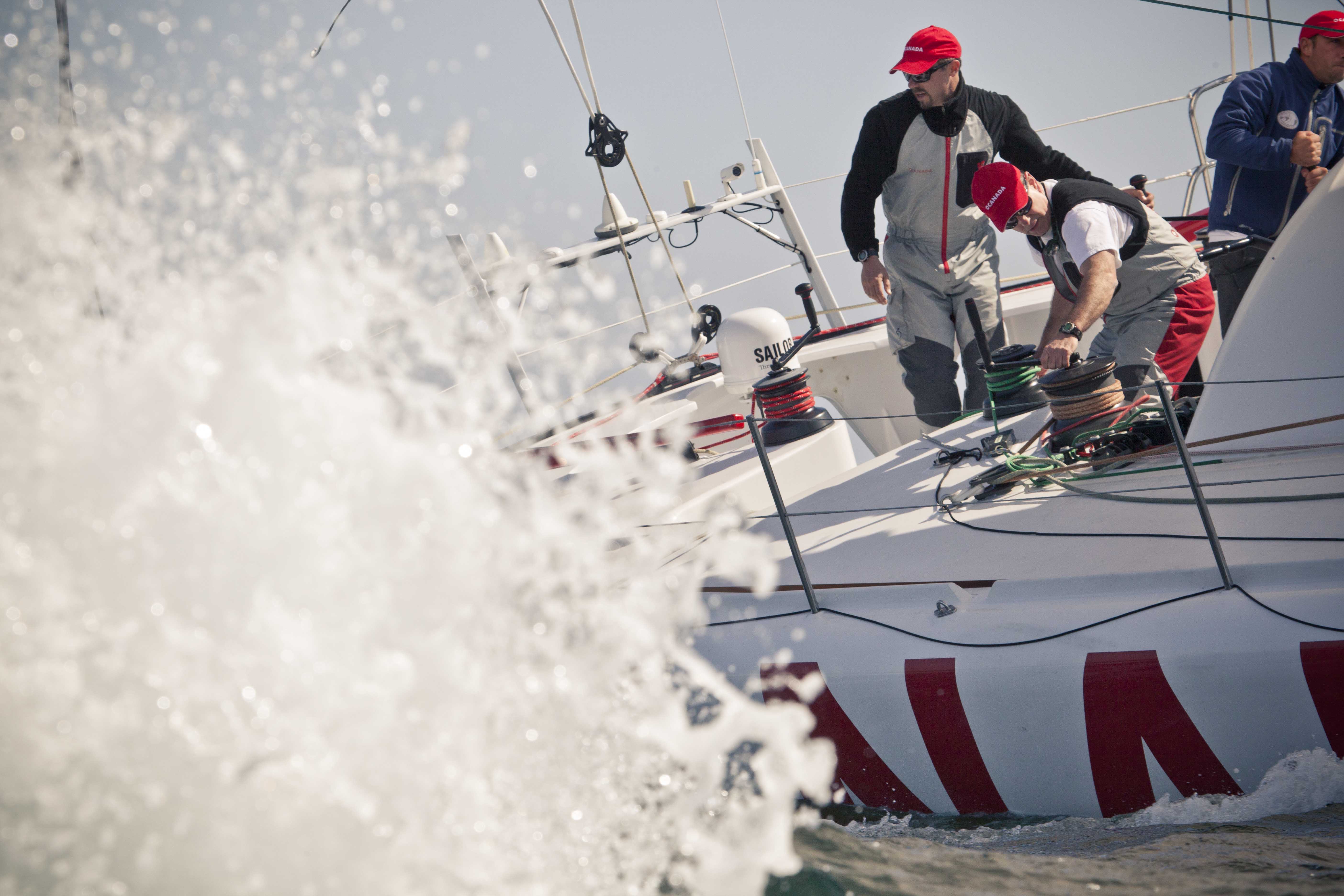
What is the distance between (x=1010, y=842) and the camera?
2.09 metres

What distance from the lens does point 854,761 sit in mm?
2438

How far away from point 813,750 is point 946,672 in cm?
44

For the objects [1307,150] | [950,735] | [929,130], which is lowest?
[950,735]

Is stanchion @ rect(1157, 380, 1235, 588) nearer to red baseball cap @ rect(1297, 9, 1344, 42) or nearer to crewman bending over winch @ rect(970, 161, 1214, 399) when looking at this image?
crewman bending over winch @ rect(970, 161, 1214, 399)

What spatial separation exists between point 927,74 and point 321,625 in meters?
3.03

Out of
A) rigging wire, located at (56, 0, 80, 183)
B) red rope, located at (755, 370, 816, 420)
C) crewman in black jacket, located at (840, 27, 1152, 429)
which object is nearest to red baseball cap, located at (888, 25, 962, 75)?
crewman in black jacket, located at (840, 27, 1152, 429)

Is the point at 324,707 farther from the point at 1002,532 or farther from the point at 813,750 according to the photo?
the point at 1002,532

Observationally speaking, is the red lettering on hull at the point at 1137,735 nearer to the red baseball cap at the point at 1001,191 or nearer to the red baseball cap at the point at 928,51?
the red baseball cap at the point at 1001,191

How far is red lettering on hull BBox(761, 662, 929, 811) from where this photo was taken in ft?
7.87

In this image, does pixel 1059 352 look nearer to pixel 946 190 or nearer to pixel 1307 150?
pixel 946 190

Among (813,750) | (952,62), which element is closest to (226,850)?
(813,750)

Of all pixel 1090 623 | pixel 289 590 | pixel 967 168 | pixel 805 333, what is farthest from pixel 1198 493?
pixel 805 333

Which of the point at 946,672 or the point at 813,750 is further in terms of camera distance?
the point at 813,750

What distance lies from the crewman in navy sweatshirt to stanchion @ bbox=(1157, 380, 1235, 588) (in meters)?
2.11
